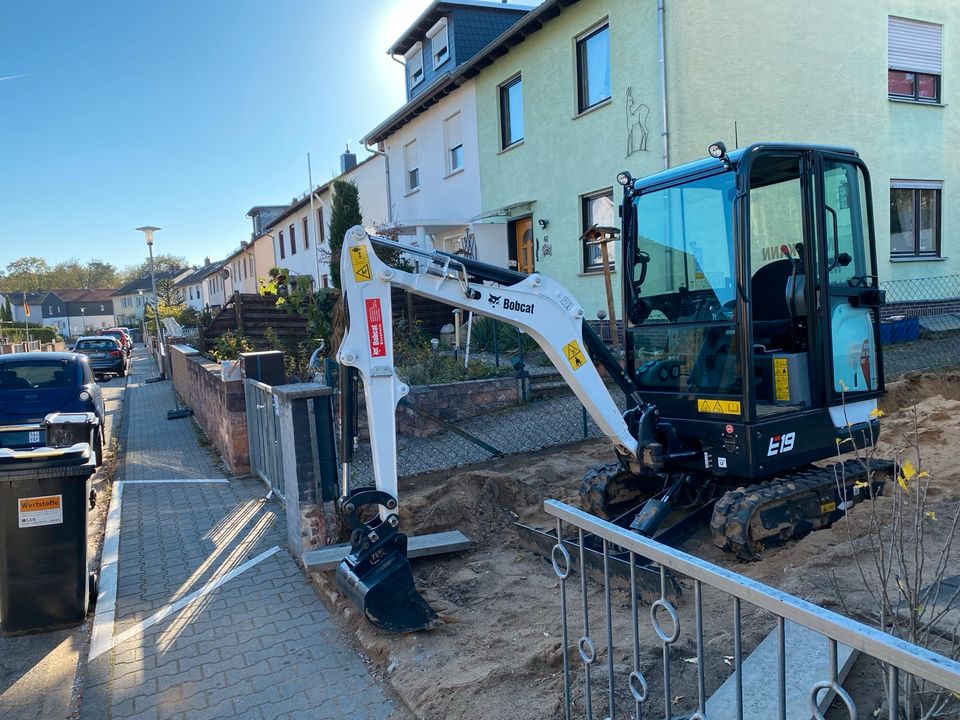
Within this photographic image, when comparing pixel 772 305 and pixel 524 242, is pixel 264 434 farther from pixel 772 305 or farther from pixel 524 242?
pixel 524 242

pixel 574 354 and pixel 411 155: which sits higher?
pixel 411 155

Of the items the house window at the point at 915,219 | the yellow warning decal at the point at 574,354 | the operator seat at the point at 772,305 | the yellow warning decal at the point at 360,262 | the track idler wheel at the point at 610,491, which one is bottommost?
the track idler wheel at the point at 610,491

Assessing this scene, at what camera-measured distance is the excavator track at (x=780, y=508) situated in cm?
464

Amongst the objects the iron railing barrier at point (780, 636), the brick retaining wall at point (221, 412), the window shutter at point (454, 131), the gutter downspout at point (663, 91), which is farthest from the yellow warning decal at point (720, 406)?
the window shutter at point (454, 131)

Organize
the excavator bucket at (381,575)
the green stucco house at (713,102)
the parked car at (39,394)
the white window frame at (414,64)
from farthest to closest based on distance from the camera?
the white window frame at (414,64), the green stucco house at (713,102), the parked car at (39,394), the excavator bucket at (381,575)

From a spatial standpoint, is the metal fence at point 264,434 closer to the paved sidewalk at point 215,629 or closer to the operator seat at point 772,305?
the paved sidewalk at point 215,629

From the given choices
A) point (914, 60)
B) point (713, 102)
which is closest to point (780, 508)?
point (713, 102)

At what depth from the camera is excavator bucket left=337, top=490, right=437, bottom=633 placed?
402 centimetres

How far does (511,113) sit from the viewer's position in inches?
640

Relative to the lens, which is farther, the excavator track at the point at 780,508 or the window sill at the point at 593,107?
the window sill at the point at 593,107

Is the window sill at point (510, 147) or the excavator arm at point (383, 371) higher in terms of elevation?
the window sill at point (510, 147)

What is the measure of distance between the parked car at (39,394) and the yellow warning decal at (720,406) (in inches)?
297

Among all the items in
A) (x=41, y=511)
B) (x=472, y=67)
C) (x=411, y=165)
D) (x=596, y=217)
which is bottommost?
(x=41, y=511)

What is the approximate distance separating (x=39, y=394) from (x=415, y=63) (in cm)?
1609
